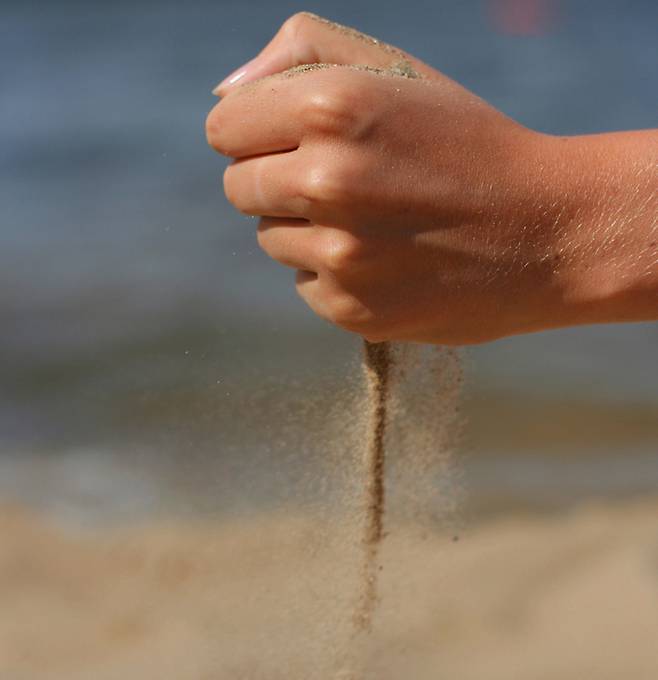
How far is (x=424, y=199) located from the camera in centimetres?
94

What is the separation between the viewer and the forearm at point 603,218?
1032 millimetres

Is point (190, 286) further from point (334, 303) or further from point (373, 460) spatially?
point (334, 303)

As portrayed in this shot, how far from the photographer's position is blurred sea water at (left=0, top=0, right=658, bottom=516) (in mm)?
2555

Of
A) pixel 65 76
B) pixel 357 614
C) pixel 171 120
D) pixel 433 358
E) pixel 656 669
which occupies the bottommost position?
pixel 656 669

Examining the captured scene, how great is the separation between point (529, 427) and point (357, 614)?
1290 mm

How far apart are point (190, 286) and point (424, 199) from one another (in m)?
2.45

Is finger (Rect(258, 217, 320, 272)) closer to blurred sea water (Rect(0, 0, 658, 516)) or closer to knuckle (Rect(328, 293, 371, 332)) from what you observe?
knuckle (Rect(328, 293, 371, 332))

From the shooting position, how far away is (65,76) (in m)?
4.54

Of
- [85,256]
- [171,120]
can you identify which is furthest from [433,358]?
[171,120]

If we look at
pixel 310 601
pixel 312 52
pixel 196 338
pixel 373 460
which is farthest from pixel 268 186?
pixel 196 338

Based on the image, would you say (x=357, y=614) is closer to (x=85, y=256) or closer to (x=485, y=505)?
(x=485, y=505)

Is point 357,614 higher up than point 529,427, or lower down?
lower down

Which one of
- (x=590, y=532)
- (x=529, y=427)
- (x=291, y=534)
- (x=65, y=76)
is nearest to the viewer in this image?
(x=291, y=534)

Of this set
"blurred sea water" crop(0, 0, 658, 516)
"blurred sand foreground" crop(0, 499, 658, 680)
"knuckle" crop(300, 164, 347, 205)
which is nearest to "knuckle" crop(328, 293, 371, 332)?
"knuckle" crop(300, 164, 347, 205)
